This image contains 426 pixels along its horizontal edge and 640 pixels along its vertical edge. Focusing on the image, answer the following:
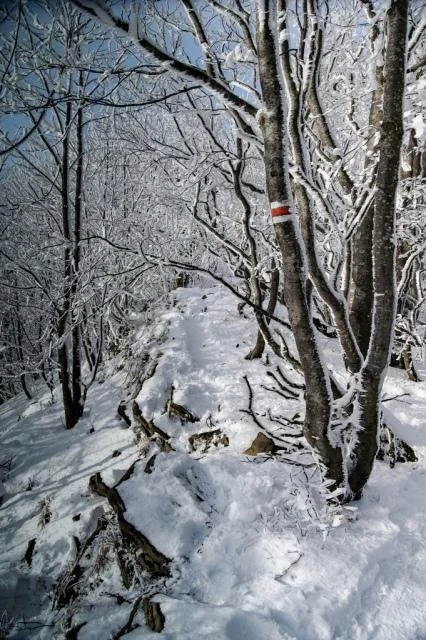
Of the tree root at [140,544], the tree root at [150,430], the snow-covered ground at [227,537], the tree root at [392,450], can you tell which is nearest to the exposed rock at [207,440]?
the snow-covered ground at [227,537]

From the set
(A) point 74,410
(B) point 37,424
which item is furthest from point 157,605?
(B) point 37,424

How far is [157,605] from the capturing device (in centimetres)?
229

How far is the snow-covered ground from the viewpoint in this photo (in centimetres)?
197

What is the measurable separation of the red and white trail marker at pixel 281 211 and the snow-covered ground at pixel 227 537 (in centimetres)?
168

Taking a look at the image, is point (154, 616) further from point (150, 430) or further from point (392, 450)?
point (150, 430)

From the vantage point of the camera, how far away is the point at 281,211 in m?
1.94

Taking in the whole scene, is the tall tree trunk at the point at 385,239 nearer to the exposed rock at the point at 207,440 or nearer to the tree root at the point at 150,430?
the exposed rock at the point at 207,440

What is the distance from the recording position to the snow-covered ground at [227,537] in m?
1.97

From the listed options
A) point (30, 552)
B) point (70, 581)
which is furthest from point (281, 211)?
point (30, 552)

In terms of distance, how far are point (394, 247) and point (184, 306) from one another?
705 cm

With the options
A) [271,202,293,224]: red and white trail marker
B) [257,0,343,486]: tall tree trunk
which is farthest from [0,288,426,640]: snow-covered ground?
[271,202,293,224]: red and white trail marker

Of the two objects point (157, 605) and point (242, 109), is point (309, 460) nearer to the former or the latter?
point (157, 605)

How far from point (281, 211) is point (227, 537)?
2.53 meters

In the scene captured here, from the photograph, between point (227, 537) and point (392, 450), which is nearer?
point (227, 537)
